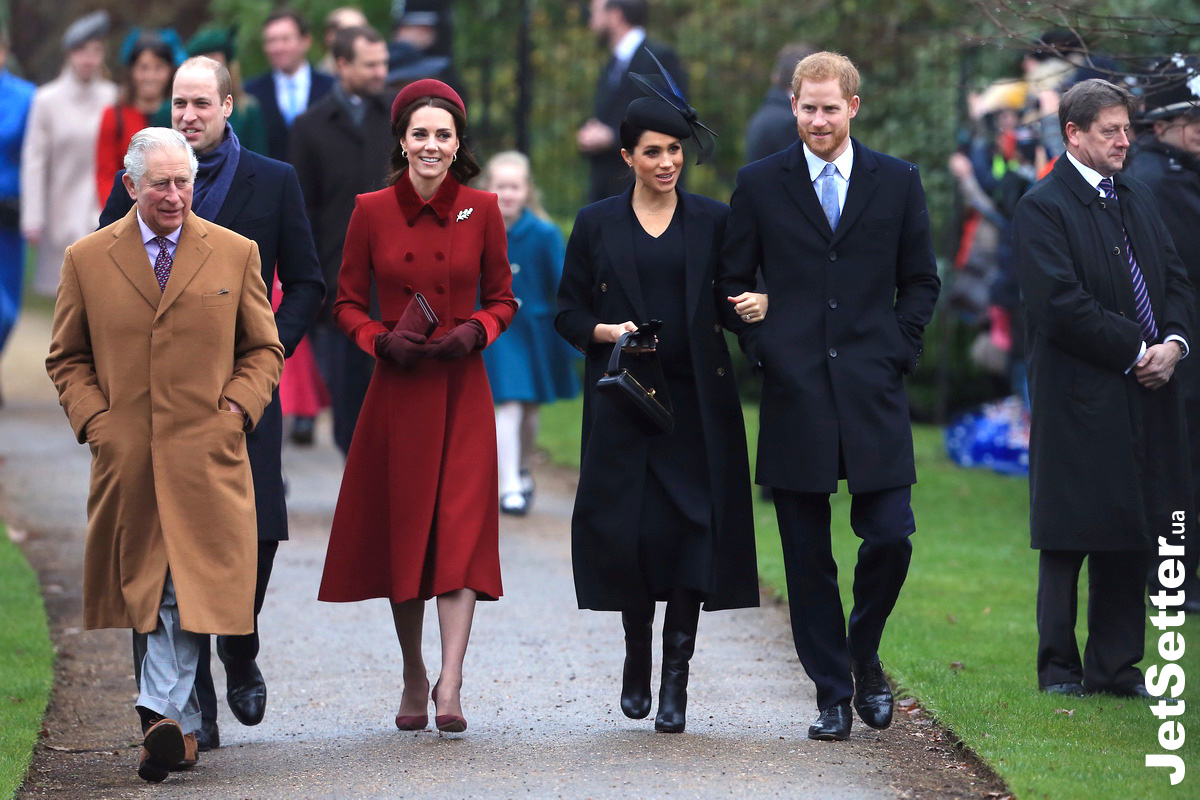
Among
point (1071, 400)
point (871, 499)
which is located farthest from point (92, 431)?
point (1071, 400)

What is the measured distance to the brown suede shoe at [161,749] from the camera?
5648 millimetres

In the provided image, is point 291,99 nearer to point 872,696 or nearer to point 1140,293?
point 1140,293

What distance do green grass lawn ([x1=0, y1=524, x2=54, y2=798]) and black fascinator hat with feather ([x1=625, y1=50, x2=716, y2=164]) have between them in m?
2.87

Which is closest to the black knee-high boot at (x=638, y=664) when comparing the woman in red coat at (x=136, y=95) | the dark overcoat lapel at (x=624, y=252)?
the dark overcoat lapel at (x=624, y=252)

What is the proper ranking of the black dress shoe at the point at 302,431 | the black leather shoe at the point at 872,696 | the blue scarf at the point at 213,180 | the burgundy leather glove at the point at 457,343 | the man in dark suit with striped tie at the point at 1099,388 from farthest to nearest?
the black dress shoe at the point at 302,431 → the man in dark suit with striped tie at the point at 1099,388 → the blue scarf at the point at 213,180 → the burgundy leather glove at the point at 457,343 → the black leather shoe at the point at 872,696

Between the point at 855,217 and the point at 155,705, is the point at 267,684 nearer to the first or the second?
the point at 155,705

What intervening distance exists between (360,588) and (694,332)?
142 cm

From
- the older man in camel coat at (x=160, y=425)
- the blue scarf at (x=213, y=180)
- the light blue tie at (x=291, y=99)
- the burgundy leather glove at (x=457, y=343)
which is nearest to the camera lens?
the older man in camel coat at (x=160, y=425)

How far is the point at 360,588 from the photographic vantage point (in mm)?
6387

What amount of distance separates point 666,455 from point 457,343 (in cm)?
79

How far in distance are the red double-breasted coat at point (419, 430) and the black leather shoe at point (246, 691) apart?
369 millimetres

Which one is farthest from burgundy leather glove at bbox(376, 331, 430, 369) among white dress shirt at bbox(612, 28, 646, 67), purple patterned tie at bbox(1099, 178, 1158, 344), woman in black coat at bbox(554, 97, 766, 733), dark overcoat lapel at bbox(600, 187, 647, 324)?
white dress shirt at bbox(612, 28, 646, 67)

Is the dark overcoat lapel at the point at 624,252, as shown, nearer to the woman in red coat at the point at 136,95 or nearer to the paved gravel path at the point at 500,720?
the paved gravel path at the point at 500,720

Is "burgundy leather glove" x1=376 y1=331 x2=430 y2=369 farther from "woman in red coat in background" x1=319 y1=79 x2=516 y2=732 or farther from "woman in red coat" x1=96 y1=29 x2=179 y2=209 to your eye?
"woman in red coat" x1=96 y1=29 x2=179 y2=209
